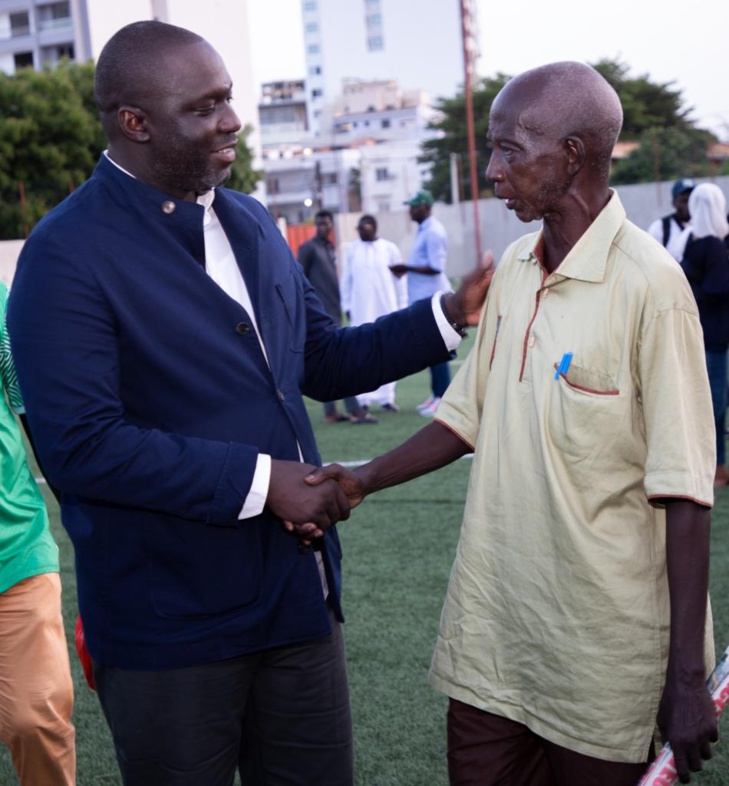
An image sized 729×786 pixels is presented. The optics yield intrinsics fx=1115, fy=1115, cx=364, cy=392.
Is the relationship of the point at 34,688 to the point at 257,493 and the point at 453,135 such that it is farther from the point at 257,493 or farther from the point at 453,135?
the point at 453,135

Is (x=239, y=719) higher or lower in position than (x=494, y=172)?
lower

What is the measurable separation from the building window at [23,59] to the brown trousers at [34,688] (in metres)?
63.5

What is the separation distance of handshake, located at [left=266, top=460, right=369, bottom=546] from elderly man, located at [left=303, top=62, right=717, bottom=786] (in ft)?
0.13

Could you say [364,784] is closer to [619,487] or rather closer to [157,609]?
[157,609]

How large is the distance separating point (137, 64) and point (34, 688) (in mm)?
1743

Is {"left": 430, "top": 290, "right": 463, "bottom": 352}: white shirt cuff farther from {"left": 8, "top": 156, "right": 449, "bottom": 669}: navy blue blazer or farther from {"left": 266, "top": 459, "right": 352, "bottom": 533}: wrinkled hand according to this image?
{"left": 266, "top": 459, "right": 352, "bottom": 533}: wrinkled hand

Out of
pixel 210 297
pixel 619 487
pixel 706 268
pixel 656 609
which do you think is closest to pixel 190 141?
pixel 210 297

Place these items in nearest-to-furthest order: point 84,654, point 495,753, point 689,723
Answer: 1. point 689,723
2. point 495,753
3. point 84,654

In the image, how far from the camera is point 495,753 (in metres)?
2.57

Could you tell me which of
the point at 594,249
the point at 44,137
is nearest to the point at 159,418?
the point at 594,249

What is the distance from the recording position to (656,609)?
2371 mm

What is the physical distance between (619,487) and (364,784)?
193 centimetres

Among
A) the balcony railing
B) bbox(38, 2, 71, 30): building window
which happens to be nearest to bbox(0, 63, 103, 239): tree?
the balcony railing

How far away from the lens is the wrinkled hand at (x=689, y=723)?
2.20 m
